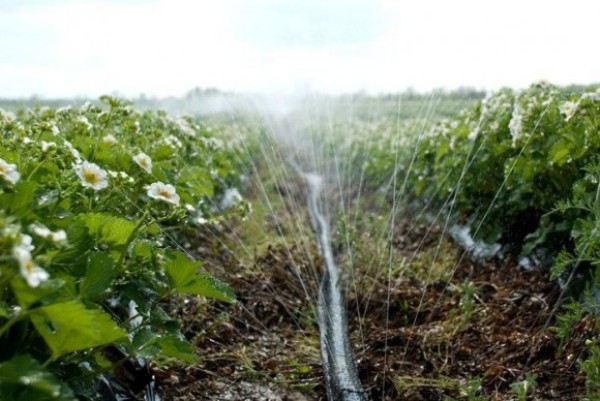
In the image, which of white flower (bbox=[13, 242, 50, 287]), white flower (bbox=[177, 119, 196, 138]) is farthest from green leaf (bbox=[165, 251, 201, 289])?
white flower (bbox=[177, 119, 196, 138])

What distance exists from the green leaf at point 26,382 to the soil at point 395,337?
0.86m

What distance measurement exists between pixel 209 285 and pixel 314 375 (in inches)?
46.1

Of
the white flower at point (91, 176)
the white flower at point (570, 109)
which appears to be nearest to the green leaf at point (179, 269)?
the white flower at point (91, 176)

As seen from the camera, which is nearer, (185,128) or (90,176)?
(90,176)

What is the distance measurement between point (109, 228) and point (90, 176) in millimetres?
138

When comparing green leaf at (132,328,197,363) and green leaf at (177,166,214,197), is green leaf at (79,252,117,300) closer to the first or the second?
green leaf at (132,328,197,363)

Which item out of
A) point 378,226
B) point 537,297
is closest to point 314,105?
point 378,226

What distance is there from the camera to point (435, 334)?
3184 millimetres

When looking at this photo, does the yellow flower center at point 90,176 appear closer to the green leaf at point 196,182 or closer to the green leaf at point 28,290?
the green leaf at point 28,290

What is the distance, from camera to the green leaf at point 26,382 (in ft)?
4.07

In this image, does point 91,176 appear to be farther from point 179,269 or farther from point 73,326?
point 73,326

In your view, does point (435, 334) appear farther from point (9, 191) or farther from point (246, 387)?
point (9, 191)

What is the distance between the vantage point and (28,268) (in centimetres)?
114

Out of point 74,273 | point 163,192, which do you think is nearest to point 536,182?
point 163,192
